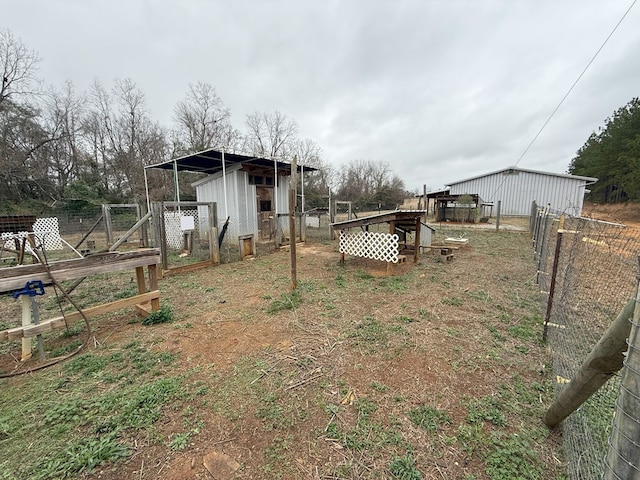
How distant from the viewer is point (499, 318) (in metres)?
3.95

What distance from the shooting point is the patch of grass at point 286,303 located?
434 cm

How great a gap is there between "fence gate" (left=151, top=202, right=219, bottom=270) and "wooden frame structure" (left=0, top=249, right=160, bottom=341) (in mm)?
2921

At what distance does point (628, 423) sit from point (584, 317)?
4.09 metres

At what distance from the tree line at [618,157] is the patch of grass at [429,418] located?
2568 cm

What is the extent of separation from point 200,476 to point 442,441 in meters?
1.73

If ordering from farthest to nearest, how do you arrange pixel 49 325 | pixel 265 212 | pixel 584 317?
pixel 265 212 < pixel 584 317 < pixel 49 325

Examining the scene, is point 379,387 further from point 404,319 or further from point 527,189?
point 527,189

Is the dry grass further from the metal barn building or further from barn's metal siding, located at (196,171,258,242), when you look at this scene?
the metal barn building

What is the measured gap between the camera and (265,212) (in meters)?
11.1

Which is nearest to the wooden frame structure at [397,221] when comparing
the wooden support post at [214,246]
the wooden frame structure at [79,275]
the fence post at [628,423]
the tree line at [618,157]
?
the wooden support post at [214,246]

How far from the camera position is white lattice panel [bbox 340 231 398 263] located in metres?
6.30

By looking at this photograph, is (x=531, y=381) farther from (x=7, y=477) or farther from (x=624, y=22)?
(x=624, y=22)

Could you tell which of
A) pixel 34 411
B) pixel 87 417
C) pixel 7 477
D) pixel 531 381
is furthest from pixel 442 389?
pixel 34 411

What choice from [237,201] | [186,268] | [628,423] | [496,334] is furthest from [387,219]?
[237,201]
